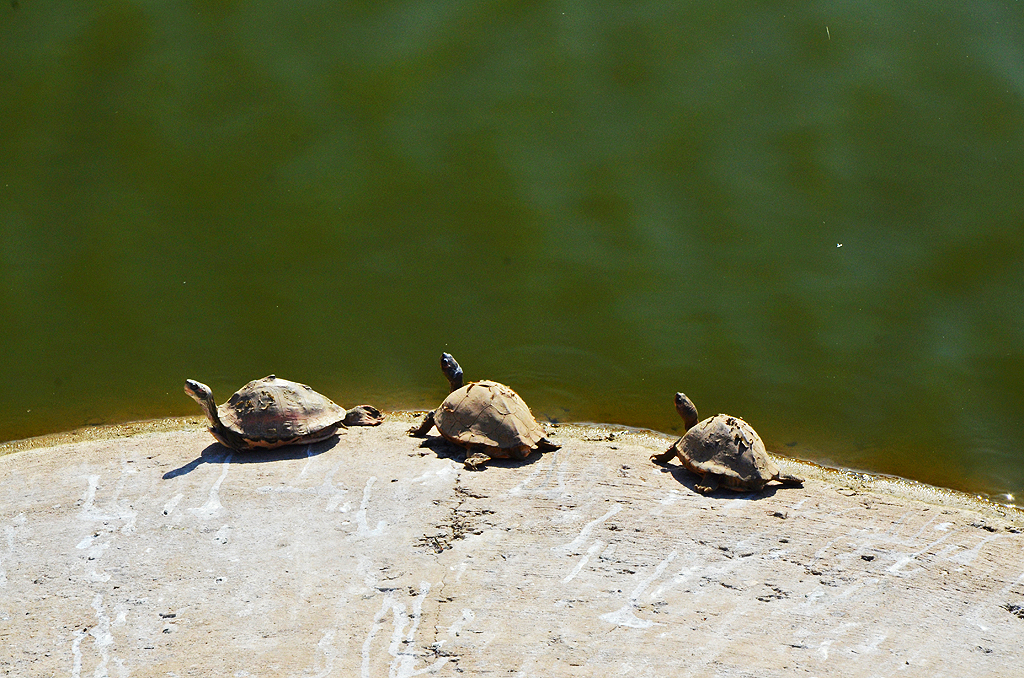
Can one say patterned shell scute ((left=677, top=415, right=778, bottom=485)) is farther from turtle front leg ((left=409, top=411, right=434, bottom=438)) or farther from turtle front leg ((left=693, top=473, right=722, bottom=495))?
turtle front leg ((left=409, top=411, right=434, bottom=438))

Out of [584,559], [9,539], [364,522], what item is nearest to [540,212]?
[364,522]

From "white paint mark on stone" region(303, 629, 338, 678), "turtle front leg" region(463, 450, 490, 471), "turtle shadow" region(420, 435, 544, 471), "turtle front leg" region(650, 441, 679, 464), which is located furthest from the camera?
"turtle front leg" region(650, 441, 679, 464)

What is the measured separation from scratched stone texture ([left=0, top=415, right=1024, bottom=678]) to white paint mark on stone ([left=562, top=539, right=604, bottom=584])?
0.03 m

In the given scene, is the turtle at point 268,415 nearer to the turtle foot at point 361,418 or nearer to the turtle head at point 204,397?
the turtle head at point 204,397

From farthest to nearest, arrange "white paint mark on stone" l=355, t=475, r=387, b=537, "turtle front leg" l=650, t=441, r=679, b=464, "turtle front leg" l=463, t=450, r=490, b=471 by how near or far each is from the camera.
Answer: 1. "turtle front leg" l=650, t=441, r=679, b=464
2. "turtle front leg" l=463, t=450, r=490, b=471
3. "white paint mark on stone" l=355, t=475, r=387, b=537

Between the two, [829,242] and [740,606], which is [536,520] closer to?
[740,606]

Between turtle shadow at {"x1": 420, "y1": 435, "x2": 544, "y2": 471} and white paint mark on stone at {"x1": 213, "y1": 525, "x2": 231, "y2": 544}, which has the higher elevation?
turtle shadow at {"x1": 420, "y1": 435, "x2": 544, "y2": 471}

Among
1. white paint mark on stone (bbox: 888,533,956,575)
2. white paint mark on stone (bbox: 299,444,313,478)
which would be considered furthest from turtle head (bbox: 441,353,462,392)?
white paint mark on stone (bbox: 888,533,956,575)

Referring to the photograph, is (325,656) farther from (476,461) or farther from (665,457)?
(665,457)

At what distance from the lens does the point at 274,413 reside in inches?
281

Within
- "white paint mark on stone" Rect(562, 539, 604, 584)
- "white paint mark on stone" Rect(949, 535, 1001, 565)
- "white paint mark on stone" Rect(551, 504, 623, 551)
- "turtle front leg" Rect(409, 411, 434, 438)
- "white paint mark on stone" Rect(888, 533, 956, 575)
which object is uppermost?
"turtle front leg" Rect(409, 411, 434, 438)

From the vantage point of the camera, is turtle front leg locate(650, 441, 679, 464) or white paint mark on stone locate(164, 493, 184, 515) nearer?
white paint mark on stone locate(164, 493, 184, 515)

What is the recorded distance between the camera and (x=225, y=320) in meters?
8.88

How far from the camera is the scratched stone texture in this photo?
4.96 m
